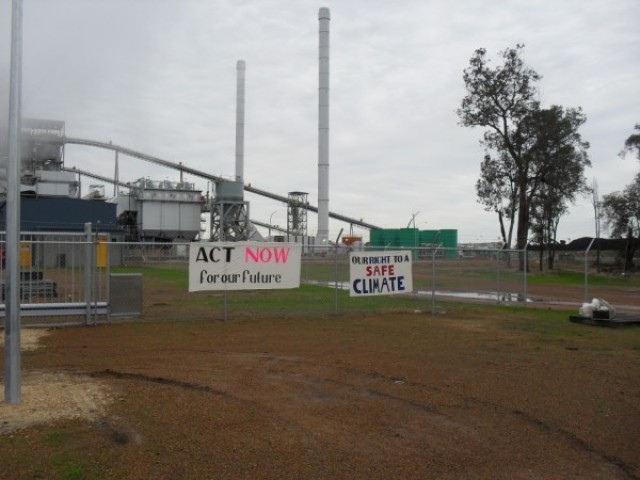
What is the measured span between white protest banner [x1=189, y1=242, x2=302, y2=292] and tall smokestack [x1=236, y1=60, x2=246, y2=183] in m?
68.4

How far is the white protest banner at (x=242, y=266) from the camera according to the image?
15172mm

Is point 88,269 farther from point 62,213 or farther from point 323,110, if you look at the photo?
point 323,110

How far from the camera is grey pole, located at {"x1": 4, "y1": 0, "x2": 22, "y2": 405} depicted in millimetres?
6730

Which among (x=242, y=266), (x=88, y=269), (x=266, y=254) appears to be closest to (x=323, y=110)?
(x=266, y=254)

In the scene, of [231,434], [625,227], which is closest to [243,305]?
[231,434]

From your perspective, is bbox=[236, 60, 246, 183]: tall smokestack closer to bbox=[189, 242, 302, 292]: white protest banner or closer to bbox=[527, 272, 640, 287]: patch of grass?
bbox=[527, 272, 640, 287]: patch of grass

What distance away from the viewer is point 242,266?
15609 mm

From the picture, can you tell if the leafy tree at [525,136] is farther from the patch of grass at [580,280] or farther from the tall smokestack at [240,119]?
the tall smokestack at [240,119]

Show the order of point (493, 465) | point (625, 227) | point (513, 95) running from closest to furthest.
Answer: point (493, 465), point (513, 95), point (625, 227)

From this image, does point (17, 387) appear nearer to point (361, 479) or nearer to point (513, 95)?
point (361, 479)

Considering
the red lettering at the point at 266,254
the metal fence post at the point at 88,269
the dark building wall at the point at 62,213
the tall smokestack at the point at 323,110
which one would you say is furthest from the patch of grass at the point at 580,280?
the tall smokestack at the point at 323,110

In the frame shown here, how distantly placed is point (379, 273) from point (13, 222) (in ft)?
39.1

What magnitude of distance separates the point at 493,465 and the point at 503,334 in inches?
343

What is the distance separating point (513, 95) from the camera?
1784 inches
